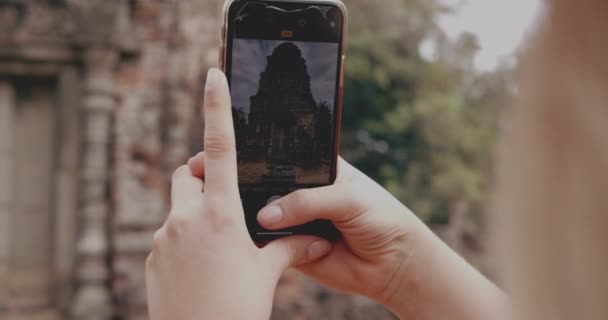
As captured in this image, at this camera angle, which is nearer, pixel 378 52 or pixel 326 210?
pixel 326 210

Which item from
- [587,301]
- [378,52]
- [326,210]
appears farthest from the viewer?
[378,52]

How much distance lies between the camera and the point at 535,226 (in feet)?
1.47

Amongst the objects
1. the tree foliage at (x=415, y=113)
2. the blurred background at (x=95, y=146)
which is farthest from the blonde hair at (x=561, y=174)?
the tree foliage at (x=415, y=113)

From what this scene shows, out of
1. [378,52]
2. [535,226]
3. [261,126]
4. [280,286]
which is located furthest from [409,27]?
[535,226]

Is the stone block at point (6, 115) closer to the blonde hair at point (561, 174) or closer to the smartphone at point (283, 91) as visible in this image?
the smartphone at point (283, 91)

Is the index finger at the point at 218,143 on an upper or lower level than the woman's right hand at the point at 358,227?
upper

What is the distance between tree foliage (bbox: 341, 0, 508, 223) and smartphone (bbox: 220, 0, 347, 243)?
27.8ft

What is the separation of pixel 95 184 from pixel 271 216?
3800 mm

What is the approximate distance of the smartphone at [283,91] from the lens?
1.09 m

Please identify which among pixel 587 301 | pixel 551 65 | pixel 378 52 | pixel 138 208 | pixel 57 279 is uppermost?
pixel 551 65

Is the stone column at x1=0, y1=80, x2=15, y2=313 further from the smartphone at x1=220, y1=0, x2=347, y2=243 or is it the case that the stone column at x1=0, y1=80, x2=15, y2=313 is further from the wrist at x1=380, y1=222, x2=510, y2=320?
the wrist at x1=380, y1=222, x2=510, y2=320

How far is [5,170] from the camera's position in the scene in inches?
181

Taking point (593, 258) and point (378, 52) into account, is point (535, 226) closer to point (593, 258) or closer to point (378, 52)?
point (593, 258)

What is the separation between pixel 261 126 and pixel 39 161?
3.97 m
